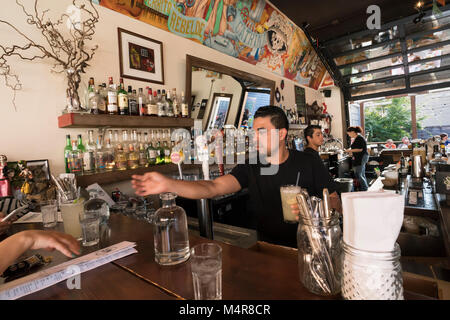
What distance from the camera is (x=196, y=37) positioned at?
3.27 m

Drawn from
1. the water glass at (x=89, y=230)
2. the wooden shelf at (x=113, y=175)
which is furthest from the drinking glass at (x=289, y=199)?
the wooden shelf at (x=113, y=175)

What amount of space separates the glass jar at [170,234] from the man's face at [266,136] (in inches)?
38.2

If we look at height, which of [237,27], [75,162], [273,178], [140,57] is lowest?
[273,178]

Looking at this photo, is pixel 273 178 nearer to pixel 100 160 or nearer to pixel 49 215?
pixel 49 215

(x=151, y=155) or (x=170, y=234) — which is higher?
(x=151, y=155)

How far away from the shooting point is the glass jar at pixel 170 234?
2.79 feet

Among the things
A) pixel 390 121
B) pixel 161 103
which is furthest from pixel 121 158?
pixel 390 121

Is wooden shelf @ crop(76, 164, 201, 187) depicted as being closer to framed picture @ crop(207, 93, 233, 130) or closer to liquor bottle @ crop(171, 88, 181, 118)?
liquor bottle @ crop(171, 88, 181, 118)

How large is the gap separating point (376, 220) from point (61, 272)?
0.93m

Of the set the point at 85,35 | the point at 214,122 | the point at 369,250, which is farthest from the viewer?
the point at 214,122

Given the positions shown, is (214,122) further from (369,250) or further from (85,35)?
(369,250)

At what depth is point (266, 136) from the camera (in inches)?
68.2
